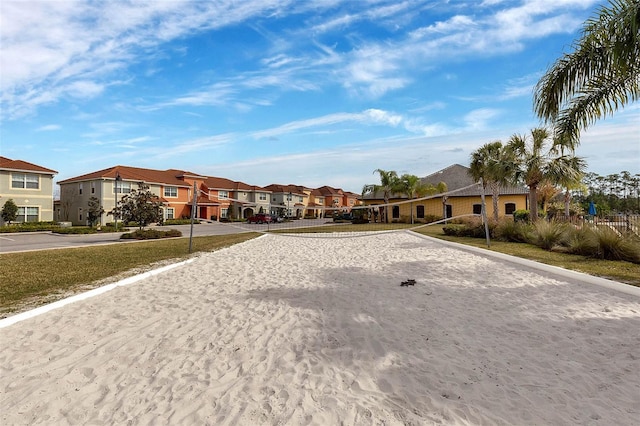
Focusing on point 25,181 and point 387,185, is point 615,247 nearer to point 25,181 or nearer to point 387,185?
point 387,185

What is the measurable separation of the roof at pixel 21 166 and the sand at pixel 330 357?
3136 centimetres

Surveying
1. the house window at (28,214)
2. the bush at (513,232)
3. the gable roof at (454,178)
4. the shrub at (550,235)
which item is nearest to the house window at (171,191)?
the house window at (28,214)

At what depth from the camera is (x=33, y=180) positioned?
30.5 meters

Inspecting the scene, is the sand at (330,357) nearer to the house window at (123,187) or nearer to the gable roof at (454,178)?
the gable roof at (454,178)

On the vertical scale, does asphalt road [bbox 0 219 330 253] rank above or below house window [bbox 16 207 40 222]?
below

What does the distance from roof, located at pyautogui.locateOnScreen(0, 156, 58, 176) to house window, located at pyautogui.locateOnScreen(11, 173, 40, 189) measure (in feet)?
1.97

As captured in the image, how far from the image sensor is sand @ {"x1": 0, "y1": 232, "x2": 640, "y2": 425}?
2.76 metres

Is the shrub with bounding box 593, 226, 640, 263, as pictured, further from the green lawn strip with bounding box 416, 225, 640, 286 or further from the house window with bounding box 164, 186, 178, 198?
the house window with bounding box 164, 186, 178, 198

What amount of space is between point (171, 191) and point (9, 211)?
16339 mm

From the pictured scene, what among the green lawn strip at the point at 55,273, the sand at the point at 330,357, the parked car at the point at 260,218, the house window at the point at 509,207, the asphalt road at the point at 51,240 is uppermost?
the house window at the point at 509,207

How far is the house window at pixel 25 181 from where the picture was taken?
95.7 feet

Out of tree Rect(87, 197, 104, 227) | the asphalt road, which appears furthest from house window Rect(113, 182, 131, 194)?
the asphalt road

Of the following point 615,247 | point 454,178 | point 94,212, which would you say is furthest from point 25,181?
point 454,178

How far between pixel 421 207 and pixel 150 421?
1455 inches
